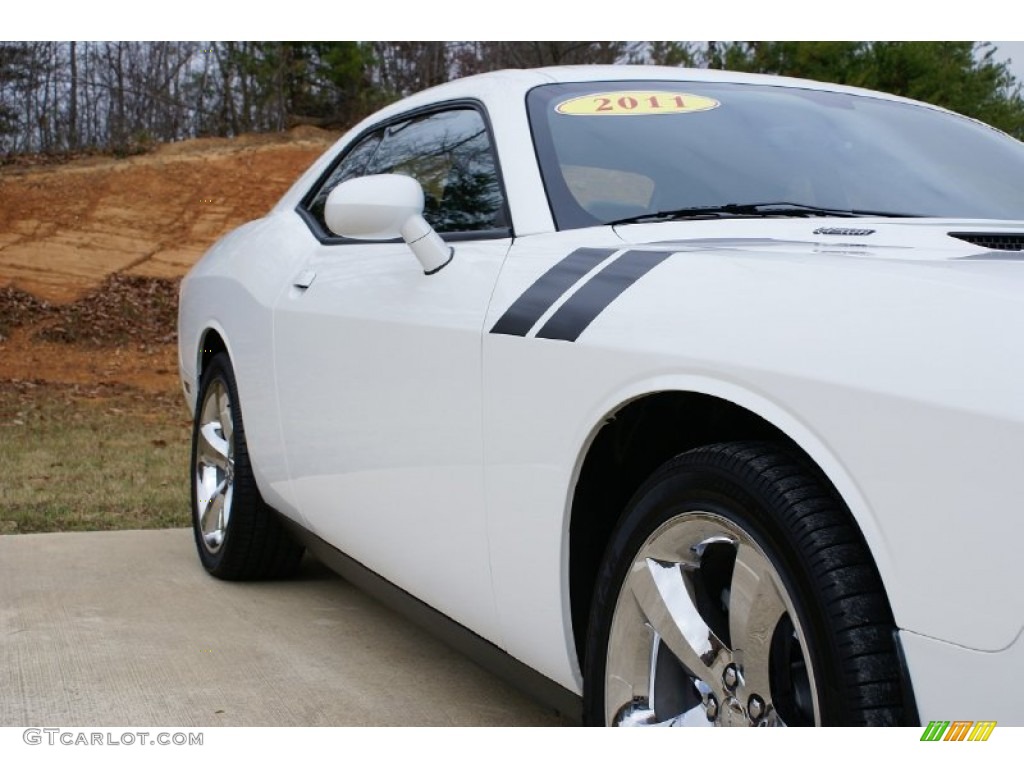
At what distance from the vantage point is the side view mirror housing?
111 inches

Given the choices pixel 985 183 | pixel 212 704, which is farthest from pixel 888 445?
pixel 212 704

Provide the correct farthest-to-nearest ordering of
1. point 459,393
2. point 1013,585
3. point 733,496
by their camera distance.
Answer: point 459,393 < point 733,496 < point 1013,585

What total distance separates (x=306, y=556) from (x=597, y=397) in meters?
3.08

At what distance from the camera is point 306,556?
4.98 m

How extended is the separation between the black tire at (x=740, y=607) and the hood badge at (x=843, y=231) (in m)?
0.66

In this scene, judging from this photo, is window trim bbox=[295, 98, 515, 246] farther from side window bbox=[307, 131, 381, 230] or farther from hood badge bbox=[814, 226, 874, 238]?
hood badge bbox=[814, 226, 874, 238]

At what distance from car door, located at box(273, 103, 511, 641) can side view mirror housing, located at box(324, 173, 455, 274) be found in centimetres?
5

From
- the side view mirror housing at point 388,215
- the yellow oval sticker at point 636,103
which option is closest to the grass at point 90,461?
the side view mirror housing at point 388,215

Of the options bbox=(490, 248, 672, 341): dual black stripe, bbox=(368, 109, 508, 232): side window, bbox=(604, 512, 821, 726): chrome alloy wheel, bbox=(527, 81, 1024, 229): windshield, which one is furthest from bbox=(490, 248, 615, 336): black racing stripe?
bbox=(604, 512, 821, 726): chrome alloy wheel

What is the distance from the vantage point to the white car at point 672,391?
1.55 m

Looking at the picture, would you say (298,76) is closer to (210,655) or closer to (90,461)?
(90,461)

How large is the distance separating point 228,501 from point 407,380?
5.80ft

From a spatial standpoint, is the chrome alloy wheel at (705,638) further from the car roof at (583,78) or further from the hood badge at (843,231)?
the car roof at (583,78)

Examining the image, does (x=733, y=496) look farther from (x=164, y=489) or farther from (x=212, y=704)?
(x=164, y=489)
